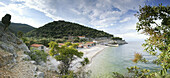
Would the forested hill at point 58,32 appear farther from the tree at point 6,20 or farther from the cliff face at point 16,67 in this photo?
the cliff face at point 16,67

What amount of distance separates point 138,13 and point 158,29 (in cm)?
78

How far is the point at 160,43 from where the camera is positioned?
6.59 feet

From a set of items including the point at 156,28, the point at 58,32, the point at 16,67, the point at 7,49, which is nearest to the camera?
the point at 156,28

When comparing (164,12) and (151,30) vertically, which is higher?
(164,12)

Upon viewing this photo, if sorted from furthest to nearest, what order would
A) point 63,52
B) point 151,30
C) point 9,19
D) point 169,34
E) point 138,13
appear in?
point 9,19, point 63,52, point 138,13, point 151,30, point 169,34

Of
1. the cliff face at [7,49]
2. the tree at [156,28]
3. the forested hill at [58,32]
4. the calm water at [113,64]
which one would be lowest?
the calm water at [113,64]

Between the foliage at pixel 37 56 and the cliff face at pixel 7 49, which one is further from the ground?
the cliff face at pixel 7 49

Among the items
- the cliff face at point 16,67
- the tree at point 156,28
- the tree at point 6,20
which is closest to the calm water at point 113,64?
the tree at point 156,28

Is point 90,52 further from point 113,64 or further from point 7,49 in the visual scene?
point 7,49

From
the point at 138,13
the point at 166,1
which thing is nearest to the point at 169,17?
the point at 138,13

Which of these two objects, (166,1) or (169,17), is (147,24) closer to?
(169,17)

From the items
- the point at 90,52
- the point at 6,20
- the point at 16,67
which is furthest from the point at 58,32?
the point at 16,67

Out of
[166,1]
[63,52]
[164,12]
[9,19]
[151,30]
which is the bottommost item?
[63,52]

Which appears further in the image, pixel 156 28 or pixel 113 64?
pixel 113 64
